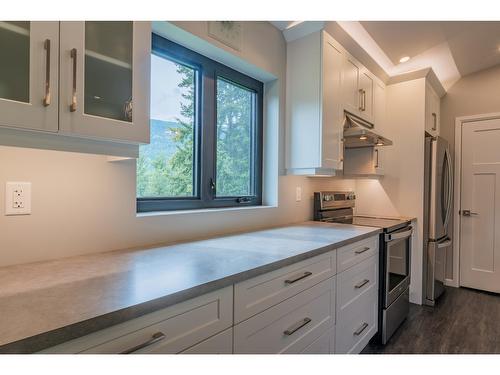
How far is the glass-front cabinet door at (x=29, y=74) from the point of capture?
0.83 meters

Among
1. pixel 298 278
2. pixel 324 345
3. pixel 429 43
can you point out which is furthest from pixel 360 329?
pixel 429 43

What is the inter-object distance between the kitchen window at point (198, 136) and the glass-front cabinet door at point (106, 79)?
0.52 meters

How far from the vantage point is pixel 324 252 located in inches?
60.9

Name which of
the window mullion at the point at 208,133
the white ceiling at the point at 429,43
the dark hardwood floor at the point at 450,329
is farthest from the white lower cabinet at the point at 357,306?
the white ceiling at the point at 429,43

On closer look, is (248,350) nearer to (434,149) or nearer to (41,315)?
(41,315)

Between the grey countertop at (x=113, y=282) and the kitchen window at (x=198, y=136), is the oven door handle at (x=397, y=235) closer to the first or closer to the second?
the grey countertop at (x=113, y=282)

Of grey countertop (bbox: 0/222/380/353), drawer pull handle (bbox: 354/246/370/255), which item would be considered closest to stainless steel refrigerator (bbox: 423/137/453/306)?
drawer pull handle (bbox: 354/246/370/255)

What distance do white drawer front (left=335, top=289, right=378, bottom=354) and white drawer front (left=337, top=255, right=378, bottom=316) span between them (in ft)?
0.11

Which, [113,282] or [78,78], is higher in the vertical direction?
[78,78]

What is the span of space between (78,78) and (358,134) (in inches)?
77.4

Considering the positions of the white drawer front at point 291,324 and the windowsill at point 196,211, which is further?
the windowsill at point 196,211

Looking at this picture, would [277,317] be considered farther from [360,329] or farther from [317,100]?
[317,100]

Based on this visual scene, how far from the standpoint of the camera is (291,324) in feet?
4.34
